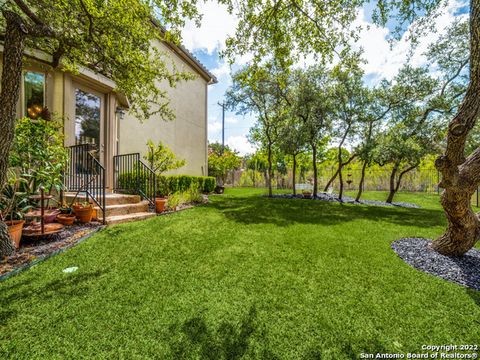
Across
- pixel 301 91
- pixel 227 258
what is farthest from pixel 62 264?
pixel 301 91

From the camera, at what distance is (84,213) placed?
14.1ft

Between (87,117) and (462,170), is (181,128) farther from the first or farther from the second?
(462,170)

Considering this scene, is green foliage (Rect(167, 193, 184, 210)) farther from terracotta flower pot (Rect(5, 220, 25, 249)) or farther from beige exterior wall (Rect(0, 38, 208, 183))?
terracotta flower pot (Rect(5, 220, 25, 249))

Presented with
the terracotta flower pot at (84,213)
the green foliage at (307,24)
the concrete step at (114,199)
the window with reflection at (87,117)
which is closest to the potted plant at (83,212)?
the terracotta flower pot at (84,213)

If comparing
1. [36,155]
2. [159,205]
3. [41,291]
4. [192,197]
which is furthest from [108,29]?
[192,197]

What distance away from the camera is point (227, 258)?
321 centimetres

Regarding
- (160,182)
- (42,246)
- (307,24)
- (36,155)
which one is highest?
(307,24)

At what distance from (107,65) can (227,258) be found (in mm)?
4717

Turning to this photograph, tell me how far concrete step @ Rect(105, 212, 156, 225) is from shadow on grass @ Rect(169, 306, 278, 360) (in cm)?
347

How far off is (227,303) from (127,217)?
3685 millimetres

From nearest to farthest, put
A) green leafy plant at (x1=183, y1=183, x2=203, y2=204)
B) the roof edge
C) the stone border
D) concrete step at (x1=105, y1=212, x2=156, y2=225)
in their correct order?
1. the stone border
2. concrete step at (x1=105, y1=212, x2=156, y2=225)
3. green leafy plant at (x1=183, y1=183, x2=203, y2=204)
4. the roof edge

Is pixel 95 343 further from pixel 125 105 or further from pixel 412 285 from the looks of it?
pixel 125 105

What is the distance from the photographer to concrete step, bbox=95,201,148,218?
4809 millimetres

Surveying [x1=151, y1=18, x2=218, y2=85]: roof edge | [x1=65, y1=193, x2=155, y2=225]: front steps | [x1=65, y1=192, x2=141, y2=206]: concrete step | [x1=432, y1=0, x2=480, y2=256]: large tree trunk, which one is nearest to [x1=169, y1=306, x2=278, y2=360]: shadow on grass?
[x1=432, y1=0, x2=480, y2=256]: large tree trunk
